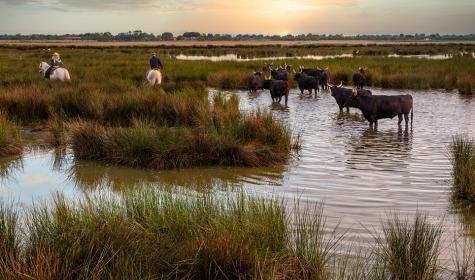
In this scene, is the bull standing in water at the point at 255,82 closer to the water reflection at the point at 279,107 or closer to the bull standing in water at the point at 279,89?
the bull standing in water at the point at 279,89

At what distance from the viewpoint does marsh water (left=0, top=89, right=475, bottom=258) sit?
24.8 ft

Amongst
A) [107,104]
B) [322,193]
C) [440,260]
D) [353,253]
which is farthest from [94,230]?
[107,104]

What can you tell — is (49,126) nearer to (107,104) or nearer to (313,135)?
(107,104)

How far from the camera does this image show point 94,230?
4734 millimetres

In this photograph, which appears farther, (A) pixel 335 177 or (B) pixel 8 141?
(B) pixel 8 141

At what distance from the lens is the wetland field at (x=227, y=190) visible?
456cm

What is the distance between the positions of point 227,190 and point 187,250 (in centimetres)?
244

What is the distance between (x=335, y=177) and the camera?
942 centimetres

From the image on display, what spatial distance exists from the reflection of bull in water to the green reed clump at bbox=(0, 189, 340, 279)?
558cm

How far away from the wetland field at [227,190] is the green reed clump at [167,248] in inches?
0.6

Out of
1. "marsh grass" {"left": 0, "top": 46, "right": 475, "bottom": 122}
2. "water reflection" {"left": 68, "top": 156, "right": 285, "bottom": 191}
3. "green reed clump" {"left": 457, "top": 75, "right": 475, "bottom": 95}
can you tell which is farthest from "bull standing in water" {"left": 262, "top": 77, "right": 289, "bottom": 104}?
"water reflection" {"left": 68, "top": 156, "right": 285, "bottom": 191}

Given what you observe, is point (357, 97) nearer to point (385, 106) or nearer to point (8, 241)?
point (385, 106)

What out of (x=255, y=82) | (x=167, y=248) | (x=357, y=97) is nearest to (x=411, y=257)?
(x=167, y=248)

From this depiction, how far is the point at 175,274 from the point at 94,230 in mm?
784
